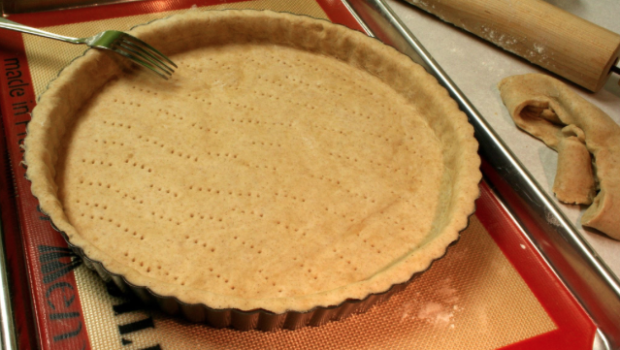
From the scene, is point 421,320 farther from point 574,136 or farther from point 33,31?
point 33,31

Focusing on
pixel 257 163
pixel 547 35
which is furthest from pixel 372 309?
pixel 547 35

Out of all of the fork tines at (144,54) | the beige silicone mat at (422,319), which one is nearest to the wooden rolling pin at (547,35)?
the beige silicone mat at (422,319)

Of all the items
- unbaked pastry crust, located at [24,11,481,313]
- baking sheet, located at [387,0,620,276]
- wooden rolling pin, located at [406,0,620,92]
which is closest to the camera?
unbaked pastry crust, located at [24,11,481,313]

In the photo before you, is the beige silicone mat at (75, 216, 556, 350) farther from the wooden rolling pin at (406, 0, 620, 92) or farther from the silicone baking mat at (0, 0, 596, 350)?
the wooden rolling pin at (406, 0, 620, 92)

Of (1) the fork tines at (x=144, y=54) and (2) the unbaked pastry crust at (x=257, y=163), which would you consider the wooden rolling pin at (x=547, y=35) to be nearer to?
(2) the unbaked pastry crust at (x=257, y=163)

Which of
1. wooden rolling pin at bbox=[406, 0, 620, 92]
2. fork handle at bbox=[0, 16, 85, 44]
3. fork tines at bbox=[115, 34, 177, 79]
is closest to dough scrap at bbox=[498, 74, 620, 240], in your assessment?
wooden rolling pin at bbox=[406, 0, 620, 92]

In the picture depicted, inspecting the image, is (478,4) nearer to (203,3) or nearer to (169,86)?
(203,3)
